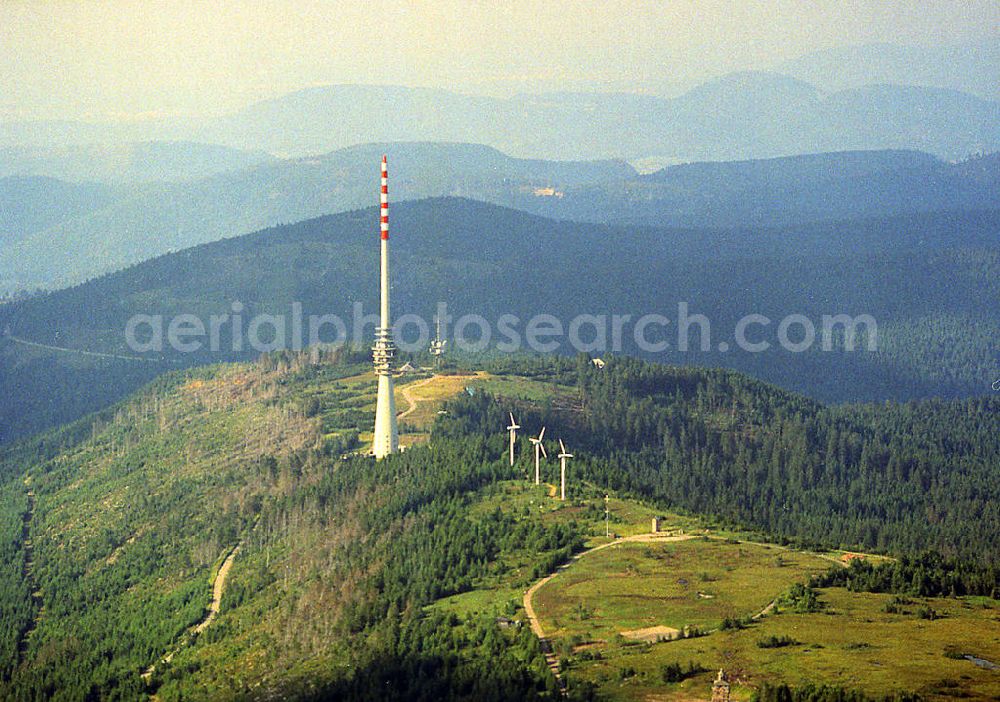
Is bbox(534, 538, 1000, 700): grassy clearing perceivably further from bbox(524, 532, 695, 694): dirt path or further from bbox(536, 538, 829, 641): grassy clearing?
bbox(524, 532, 695, 694): dirt path

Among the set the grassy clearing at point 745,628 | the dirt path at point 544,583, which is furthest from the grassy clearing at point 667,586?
the dirt path at point 544,583

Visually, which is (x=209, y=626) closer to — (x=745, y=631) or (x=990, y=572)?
(x=745, y=631)

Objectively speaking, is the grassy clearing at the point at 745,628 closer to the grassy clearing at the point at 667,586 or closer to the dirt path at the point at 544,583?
the grassy clearing at the point at 667,586

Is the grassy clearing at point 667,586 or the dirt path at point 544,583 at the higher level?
the grassy clearing at point 667,586

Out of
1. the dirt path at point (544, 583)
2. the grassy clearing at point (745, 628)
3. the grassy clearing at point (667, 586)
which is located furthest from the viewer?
the grassy clearing at point (667, 586)

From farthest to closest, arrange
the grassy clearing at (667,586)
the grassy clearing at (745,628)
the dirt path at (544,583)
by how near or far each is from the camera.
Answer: the grassy clearing at (667,586)
the dirt path at (544,583)
the grassy clearing at (745,628)

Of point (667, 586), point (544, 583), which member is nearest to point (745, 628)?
point (667, 586)

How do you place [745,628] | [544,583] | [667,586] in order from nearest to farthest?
1. [745,628]
2. [667,586]
3. [544,583]

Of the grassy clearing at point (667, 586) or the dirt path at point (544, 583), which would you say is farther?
the grassy clearing at point (667, 586)

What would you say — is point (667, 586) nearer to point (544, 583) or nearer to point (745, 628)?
point (544, 583)
